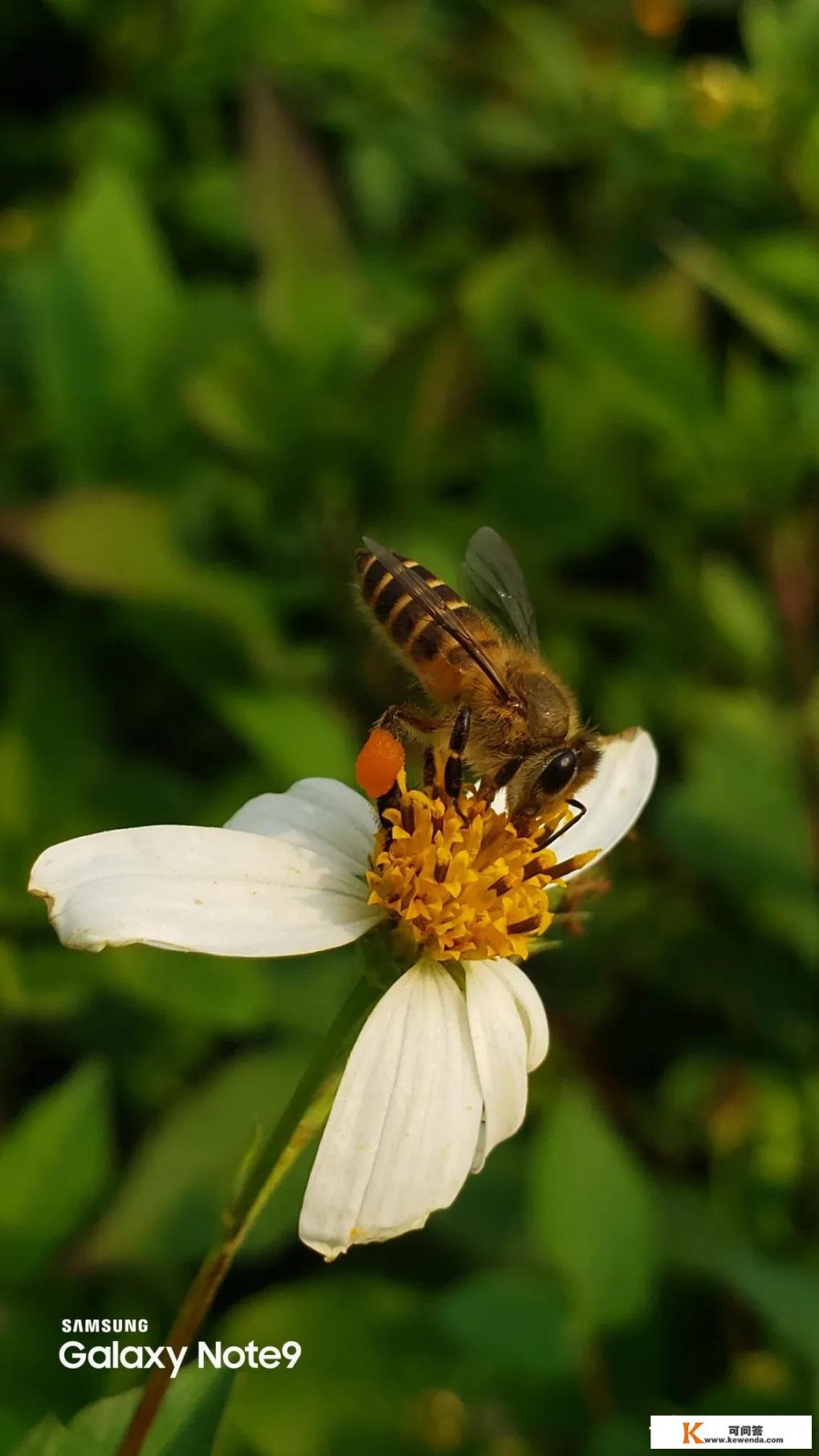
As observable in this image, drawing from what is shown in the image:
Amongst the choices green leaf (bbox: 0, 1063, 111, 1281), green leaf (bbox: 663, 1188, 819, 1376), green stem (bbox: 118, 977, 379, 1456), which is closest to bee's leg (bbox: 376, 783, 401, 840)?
green stem (bbox: 118, 977, 379, 1456)

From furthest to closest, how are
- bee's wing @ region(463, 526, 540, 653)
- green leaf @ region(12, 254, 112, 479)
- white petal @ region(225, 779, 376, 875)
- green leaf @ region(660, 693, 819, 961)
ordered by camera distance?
green leaf @ region(12, 254, 112, 479)
green leaf @ region(660, 693, 819, 961)
bee's wing @ region(463, 526, 540, 653)
white petal @ region(225, 779, 376, 875)

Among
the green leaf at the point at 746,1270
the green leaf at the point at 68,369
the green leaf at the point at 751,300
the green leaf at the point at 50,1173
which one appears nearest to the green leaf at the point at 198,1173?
the green leaf at the point at 50,1173

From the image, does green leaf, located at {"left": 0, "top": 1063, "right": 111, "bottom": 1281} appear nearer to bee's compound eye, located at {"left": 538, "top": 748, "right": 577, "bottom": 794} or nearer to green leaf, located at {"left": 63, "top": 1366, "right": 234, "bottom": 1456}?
green leaf, located at {"left": 63, "top": 1366, "right": 234, "bottom": 1456}

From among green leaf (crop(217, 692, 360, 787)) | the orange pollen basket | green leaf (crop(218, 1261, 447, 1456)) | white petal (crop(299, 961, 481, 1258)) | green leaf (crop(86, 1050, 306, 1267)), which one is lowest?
green leaf (crop(218, 1261, 447, 1456))

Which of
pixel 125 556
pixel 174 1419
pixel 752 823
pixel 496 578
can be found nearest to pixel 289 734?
pixel 125 556

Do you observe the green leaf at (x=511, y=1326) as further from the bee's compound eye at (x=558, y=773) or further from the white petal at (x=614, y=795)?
the bee's compound eye at (x=558, y=773)

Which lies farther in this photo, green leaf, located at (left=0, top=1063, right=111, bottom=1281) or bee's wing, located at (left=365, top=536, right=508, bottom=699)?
green leaf, located at (left=0, top=1063, right=111, bottom=1281)

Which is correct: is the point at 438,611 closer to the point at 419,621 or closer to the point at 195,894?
the point at 419,621
